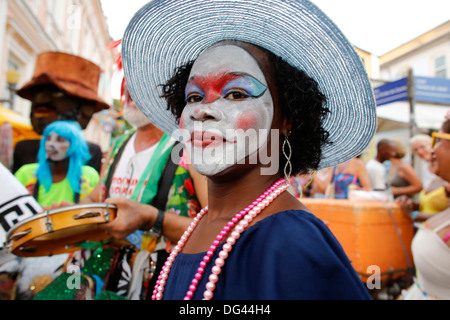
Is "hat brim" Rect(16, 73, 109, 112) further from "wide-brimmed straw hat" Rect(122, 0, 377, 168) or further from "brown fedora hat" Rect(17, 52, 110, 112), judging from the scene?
"wide-brimmed straw hat" Rect(122, 0, 377, 168)

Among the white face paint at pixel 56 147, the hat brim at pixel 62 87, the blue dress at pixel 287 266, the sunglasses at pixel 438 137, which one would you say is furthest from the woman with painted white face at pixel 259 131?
the hat brim at pixel 62 87

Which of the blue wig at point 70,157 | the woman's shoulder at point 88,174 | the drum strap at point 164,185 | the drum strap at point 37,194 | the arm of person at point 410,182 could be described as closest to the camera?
the drum strap at point 164,185

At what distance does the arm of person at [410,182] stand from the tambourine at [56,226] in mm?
3648

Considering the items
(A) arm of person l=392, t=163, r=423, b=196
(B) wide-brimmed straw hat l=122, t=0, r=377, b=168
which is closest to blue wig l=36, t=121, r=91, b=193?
(B) wide-brimmed straw hat l=122, t=0, r=377, b=168

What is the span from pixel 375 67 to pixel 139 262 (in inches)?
54.0

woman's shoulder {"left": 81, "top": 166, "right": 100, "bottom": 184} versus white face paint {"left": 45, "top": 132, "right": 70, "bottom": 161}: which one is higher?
white face paint {"left": 45, "top": 132, "right": 70, "bottom": 161}

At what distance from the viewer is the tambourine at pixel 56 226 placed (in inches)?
52.1

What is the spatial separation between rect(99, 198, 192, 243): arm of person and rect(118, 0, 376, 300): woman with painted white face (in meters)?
0.37

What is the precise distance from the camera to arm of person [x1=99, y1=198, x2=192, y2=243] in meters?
1.42

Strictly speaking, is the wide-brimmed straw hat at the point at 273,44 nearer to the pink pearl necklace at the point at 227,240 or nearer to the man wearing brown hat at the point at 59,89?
the pink pearl necklace at the point at 227,240

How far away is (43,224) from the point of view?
132 centimetres

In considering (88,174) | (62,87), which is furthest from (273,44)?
(62,87)

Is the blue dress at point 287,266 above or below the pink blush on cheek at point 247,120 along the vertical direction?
below

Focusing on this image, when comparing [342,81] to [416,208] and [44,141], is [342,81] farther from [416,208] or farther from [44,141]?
[416,208]
